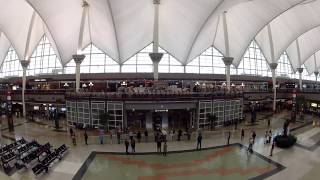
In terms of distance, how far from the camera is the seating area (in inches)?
681

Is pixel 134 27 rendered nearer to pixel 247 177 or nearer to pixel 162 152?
pixel 162 152

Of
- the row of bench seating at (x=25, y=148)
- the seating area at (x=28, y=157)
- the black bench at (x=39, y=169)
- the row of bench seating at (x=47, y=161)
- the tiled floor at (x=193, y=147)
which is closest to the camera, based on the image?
the black bench at (x=39, y=169)

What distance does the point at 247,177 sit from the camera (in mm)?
16297

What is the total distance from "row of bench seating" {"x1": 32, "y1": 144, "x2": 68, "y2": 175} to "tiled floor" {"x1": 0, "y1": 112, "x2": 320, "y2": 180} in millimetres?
395

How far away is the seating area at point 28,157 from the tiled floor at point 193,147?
516 mm

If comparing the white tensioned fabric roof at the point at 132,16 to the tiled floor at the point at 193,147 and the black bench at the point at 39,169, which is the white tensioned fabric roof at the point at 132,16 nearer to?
the tiled floor at the point at 193,147

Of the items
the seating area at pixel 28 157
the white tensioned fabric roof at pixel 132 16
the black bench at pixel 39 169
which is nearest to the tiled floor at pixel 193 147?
the black bench at pixel 39 169

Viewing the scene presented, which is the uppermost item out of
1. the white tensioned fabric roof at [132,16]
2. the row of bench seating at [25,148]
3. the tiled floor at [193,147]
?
the white tensioned fabric roof at [132,16]

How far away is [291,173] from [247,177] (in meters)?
3.09

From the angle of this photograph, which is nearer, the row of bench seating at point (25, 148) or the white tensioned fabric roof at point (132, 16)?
the row of bench seating at point (25, 148)

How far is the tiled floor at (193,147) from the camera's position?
1698cm

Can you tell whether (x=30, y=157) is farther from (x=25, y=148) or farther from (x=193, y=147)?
(x=193, y=147)

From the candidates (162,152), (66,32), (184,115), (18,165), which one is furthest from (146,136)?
(66,32)

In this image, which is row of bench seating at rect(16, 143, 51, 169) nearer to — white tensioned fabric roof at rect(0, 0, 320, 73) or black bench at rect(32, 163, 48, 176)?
black bench at rect(32, 163, 48, 176)
